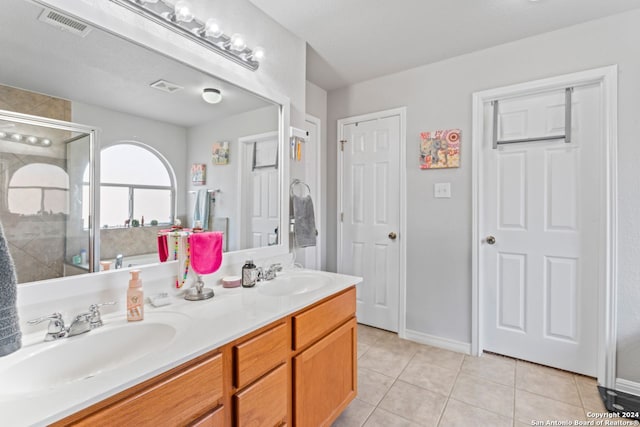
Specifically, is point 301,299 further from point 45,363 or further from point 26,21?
point 26,21

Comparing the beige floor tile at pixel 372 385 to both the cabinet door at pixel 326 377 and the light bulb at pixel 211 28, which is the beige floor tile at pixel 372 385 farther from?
the light bulb at pixel 211 28

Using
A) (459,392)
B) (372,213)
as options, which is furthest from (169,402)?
(372,213)

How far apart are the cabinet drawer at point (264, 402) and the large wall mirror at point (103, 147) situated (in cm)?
68

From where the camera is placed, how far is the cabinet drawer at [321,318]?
4.14ft

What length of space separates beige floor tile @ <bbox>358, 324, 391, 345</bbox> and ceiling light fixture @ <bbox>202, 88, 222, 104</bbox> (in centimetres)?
217

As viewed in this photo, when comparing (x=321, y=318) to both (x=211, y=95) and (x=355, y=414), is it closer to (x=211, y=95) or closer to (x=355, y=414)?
(x=355, y=414)

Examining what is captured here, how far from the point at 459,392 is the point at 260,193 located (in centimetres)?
176

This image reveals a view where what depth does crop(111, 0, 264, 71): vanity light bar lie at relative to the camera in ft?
4.01

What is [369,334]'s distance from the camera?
2.75 metres

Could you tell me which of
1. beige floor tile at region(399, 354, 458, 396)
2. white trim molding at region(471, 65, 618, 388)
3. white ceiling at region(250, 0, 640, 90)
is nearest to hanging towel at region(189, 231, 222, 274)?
white ceiling at region(250, 0, 640, 90)

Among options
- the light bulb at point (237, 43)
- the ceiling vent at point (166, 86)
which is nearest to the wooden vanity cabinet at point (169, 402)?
the ceiling vent at point (166, 86)

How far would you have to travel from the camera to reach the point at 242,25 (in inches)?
66.5

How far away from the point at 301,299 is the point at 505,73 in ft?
7.30

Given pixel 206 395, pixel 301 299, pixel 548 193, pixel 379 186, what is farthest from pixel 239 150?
pixel 548 193
